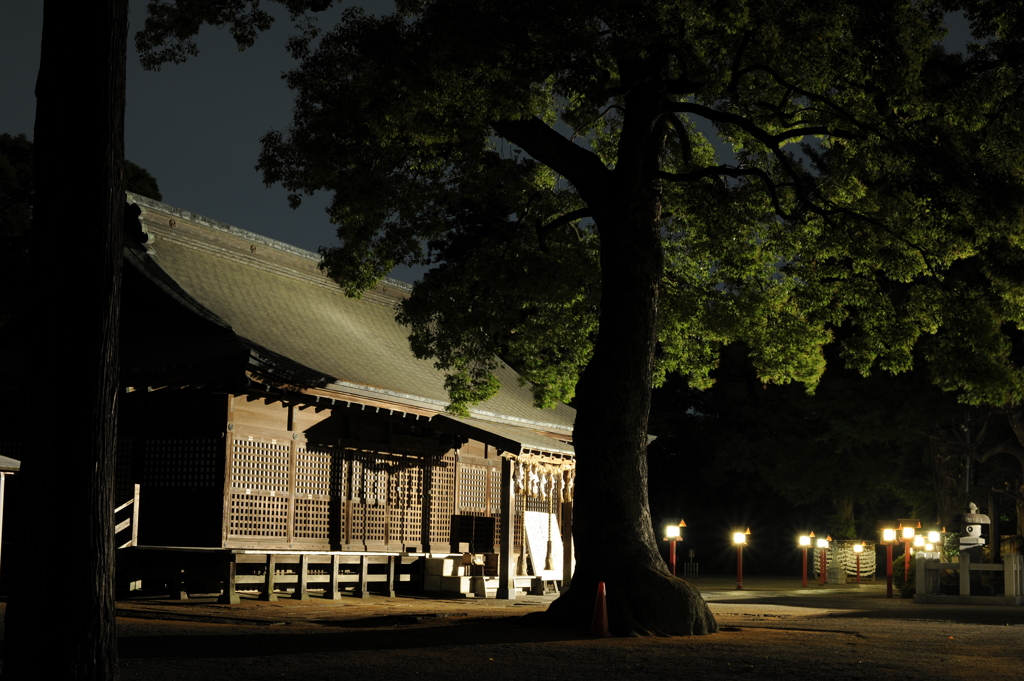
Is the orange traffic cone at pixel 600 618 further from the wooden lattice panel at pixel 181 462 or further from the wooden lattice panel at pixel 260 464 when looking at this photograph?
the wooden lattice panel at pixel 181 462

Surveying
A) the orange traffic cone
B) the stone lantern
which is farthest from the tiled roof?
the stone lantern

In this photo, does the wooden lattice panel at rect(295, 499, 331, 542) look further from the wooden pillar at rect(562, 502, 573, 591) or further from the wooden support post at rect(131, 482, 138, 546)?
the wooden pillar at rect(562, 502, 573, 591)

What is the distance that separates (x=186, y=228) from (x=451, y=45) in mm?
10219

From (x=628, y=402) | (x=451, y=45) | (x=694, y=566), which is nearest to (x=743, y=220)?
(x=628, y=402)

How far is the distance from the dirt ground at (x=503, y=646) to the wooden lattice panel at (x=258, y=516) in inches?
55.9

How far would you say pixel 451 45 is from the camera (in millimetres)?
13844

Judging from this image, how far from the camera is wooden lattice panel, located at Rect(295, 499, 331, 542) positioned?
19.8 meters

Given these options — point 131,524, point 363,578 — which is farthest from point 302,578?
point 131,524

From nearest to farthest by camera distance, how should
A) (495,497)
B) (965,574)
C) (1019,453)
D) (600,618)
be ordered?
(600,618) < (965,574) < (495,497) < (1019,453)

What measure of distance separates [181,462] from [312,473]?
256cm

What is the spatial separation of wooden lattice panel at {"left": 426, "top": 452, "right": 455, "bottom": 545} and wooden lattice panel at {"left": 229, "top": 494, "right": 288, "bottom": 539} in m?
4.59

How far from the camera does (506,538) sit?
2012 cm

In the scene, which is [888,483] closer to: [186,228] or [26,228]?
[186,228]

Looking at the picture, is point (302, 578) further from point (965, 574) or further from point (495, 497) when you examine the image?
point (965, 574)
